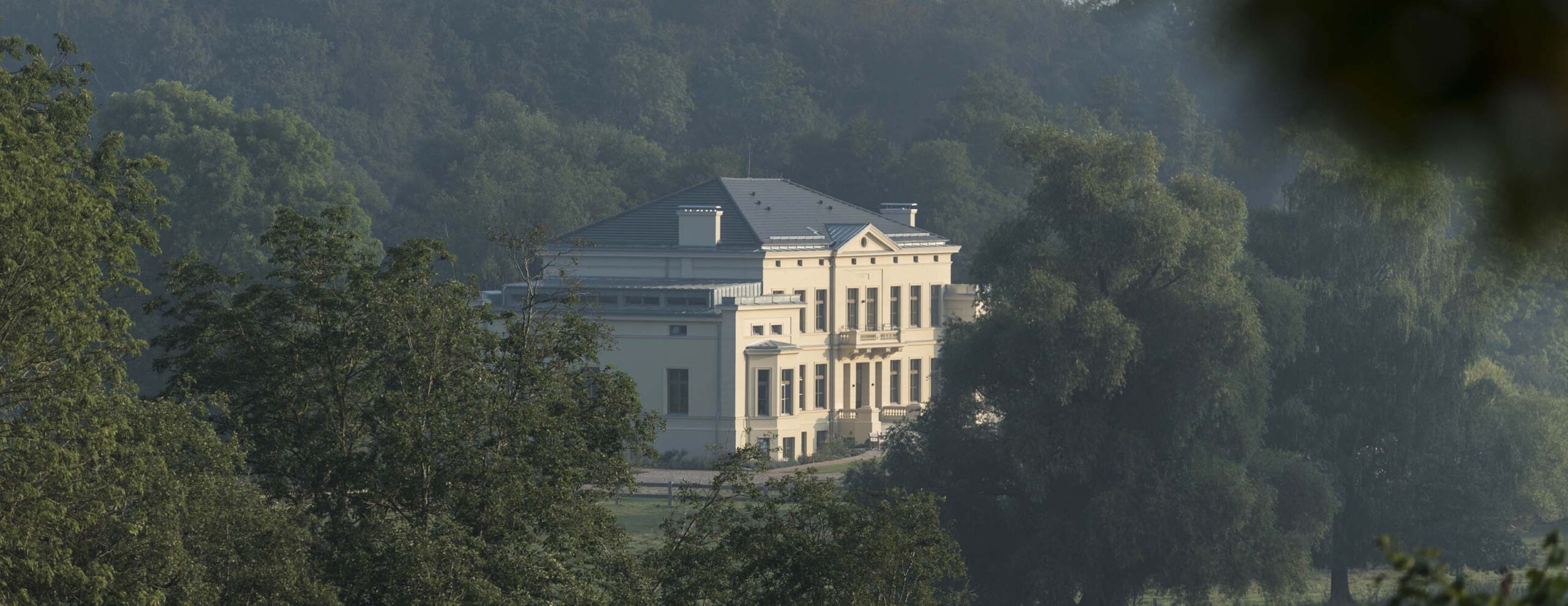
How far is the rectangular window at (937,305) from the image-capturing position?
75000 millimetres

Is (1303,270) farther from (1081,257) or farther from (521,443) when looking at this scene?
(521,443)

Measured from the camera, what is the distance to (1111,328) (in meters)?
43.7

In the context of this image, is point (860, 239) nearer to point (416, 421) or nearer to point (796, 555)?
point (796, 555)

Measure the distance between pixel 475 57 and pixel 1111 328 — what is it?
101231mm

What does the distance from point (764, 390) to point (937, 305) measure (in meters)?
10.5

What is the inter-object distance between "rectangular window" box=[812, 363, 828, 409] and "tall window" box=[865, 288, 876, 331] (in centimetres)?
298

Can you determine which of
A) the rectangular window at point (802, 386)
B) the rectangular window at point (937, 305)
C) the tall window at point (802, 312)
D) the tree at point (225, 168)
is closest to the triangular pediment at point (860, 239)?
the tall window at point (802, 312)

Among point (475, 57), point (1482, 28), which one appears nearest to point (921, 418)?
point (1482, 28)

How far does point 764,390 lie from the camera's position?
219 ft

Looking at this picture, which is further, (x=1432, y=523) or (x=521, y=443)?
(x=1432, y=523)

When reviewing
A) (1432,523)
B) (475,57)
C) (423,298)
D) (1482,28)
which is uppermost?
(475,57)

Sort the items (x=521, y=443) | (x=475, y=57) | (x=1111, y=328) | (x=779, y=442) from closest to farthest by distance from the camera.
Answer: (x=521, y=443)
(x=1111, y=328)
(x=779, y=442)
(x=475, y=57)

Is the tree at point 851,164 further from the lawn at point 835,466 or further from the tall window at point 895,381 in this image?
the lawn at point 835,466

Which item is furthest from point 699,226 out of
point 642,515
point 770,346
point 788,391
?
point 642,515
